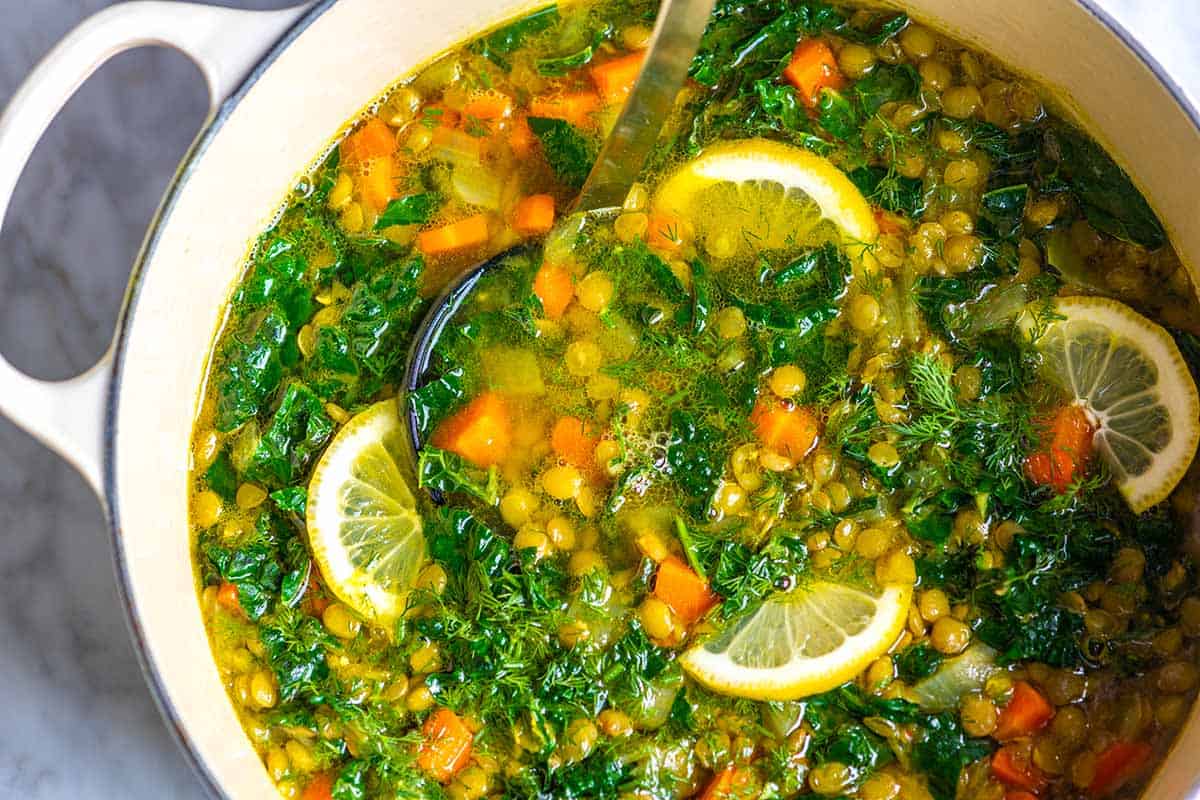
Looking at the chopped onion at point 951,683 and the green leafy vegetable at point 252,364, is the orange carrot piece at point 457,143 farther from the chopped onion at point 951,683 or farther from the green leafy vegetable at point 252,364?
the chopped onion at point 951,683

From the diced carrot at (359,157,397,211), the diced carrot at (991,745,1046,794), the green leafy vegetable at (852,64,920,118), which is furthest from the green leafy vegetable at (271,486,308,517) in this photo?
the diced carrot at (991,745,1046,794)

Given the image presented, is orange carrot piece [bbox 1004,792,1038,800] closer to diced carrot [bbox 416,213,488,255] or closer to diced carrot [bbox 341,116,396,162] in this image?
diced carrot [bbox 416,213,488,255]

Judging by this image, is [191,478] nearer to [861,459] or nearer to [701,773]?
[701,773]

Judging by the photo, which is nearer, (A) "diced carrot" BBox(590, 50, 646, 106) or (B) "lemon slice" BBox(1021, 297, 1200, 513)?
(B) "lemon slice" BBox(1021, 297, 1200, 513)

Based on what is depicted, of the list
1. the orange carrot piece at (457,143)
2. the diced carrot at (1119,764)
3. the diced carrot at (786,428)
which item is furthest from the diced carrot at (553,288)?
the diced carrot at (1119,764)

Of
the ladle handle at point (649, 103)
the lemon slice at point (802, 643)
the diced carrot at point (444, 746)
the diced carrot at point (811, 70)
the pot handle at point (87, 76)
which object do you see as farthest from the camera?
the diced carrot at point (811, 70)

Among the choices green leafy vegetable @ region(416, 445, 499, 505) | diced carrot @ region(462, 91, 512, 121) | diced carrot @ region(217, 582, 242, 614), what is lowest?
diced carrot @ region(217, 582, 242, 614)

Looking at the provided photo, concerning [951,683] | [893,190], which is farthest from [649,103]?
[951,683]
